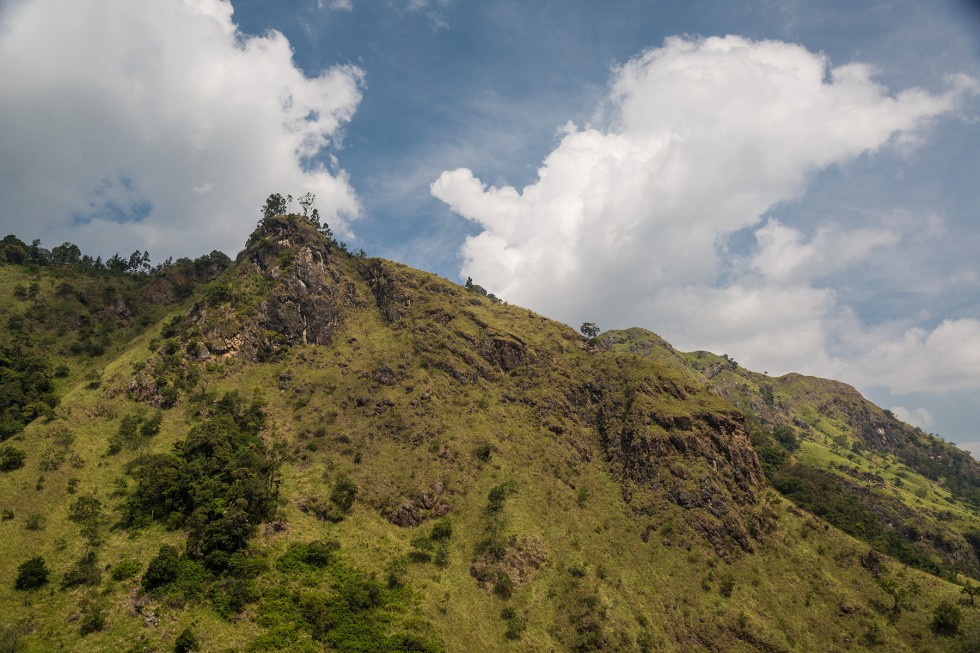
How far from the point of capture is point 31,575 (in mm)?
71375

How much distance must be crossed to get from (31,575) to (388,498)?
53.9m

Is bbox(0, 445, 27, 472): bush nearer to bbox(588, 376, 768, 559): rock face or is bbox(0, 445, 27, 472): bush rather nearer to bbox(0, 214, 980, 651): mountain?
bbox(0, 214, 980, 651): mountain

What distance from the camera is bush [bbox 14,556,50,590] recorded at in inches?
2783

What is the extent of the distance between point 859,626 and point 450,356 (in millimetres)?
100747

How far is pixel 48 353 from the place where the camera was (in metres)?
132

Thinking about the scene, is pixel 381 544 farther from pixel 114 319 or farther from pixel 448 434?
pixel 114 319

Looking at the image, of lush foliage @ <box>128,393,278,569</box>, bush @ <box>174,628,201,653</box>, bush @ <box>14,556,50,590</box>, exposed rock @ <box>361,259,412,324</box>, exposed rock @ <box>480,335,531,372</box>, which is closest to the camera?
bush @ <box>174,628,201,653</box>

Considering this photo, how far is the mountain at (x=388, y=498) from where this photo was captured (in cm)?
7775

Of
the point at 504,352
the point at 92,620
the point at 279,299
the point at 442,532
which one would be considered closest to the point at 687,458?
the point at 504,352

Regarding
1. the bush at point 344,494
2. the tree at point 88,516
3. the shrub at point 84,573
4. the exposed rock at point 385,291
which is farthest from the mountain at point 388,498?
the exposed rock at point 385,291

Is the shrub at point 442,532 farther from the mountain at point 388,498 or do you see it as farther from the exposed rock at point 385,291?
the exposed rock at point 385,291

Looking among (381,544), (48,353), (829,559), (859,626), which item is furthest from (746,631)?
(48,353)

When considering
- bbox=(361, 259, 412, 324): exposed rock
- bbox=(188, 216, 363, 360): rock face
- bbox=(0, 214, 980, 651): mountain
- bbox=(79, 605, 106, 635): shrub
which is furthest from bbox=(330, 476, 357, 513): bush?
bbox=(361, 259, 412, 324): exposed rock

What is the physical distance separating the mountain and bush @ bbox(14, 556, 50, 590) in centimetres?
28
